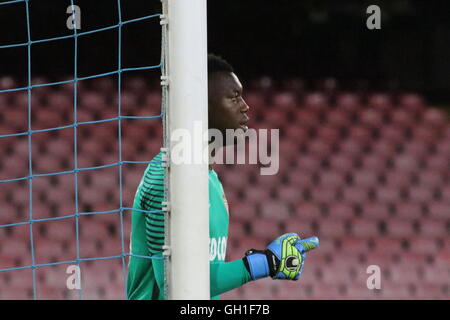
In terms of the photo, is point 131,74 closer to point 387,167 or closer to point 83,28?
point 83,28

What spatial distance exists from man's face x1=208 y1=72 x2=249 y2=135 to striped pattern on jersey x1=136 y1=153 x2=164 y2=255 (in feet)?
0.57

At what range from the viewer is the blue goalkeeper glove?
6.03 feet

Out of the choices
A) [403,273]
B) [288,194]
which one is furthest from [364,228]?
[288,194]

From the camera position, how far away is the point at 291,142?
525 cm

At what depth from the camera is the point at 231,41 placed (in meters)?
5.54

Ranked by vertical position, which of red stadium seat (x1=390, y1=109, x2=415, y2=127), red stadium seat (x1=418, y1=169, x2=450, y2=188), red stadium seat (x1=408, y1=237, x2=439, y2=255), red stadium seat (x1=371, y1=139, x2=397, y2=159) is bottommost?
red stadium seat (x1=408, y1=237, x2=439, y2=255)

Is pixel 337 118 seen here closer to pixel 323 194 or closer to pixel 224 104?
pixel 323 194

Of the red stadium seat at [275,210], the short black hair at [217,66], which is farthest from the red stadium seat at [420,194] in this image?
the short black hair at [217,66]

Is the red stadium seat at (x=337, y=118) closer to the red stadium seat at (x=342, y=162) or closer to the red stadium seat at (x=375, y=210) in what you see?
the red stadium seat at (x=342, y=162)

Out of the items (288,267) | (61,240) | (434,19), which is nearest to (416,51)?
(434,19)

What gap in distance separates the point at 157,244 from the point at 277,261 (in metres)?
0.26

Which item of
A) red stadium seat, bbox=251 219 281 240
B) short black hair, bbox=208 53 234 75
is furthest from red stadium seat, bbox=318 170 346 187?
short black hair, bbox=208 53 234 75

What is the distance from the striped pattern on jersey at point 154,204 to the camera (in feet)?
5.94

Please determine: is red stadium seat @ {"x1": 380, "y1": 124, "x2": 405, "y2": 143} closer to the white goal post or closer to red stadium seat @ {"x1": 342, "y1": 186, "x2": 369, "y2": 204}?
red stadium seat @ {"x1": 342, "y1": 186, "x2": 369, "y2": 204}
